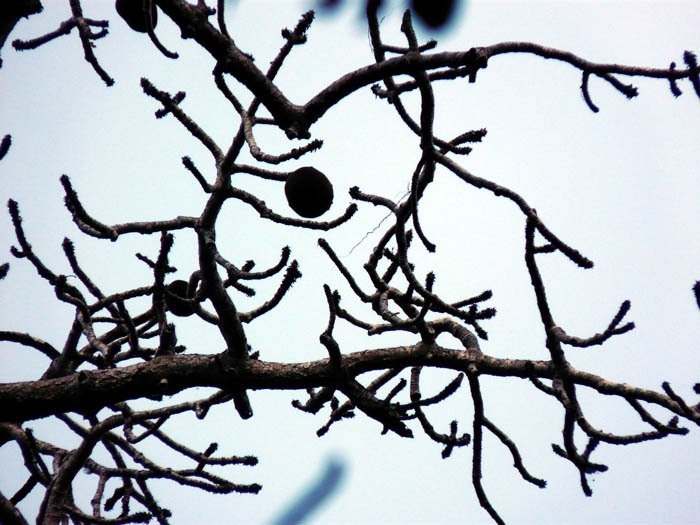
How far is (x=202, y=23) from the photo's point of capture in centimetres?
232

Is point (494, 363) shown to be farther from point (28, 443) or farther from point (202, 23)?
point (28, 443)

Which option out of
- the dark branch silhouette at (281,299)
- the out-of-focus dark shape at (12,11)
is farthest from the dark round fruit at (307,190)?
the out-of-focus dark shape at (12,11)

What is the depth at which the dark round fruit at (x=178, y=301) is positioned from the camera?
2.68 m

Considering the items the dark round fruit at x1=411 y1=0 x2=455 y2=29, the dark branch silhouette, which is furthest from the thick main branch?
the dark round fruit at x1=411 y1=0 x2=455 y2=29

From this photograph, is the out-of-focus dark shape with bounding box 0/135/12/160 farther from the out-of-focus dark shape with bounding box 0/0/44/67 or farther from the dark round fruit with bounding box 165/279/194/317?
the dark round fruit with bounding box 165/279/194/317

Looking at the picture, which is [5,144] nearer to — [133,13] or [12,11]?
[12,11]

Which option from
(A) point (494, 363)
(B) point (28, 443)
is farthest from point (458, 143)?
(B) point (28, 443)

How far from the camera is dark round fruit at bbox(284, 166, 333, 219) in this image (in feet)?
9.07

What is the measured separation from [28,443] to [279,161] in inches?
83.4

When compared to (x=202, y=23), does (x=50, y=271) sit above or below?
below

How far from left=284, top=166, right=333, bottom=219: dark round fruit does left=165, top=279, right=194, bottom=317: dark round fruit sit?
70 cm

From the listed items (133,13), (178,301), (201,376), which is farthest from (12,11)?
(201,376)

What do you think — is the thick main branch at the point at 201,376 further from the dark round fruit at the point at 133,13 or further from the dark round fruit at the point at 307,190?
the dark round fruit at the point at 133,13

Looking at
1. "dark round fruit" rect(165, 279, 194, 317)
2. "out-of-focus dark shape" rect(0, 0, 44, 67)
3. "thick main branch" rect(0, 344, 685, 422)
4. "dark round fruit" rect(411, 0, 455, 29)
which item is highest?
"out-of-focus dark shape" rect(0, 0, 44, 67)
